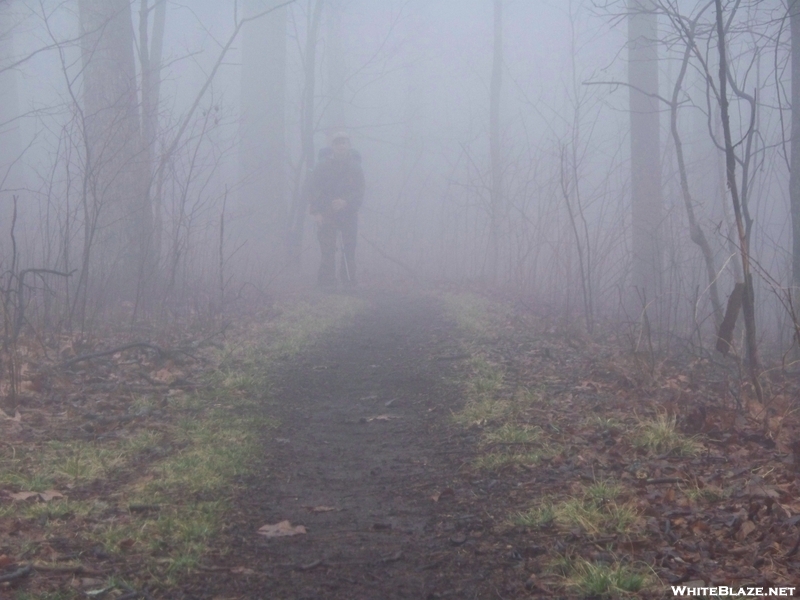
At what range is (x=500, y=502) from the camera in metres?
3.46

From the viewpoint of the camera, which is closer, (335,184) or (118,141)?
(118,141)

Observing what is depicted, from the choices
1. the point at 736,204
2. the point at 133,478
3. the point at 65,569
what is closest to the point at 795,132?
the point at 736,204

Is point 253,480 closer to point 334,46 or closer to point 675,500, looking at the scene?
point 675,500

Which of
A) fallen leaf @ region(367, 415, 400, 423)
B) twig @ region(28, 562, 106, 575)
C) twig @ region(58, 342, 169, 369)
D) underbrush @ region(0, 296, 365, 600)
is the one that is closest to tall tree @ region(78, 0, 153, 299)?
twig @ region(58, 342, 169, 369)

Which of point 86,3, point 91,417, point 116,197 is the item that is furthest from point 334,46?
point 91,417

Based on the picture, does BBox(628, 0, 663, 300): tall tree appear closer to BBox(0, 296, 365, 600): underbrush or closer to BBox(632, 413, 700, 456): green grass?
BBox(632, 413, 700, 456): green grass

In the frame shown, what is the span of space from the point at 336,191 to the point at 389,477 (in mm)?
10639

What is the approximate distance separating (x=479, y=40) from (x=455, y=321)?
130ft

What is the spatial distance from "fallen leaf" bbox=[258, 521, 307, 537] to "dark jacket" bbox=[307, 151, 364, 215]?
11.1 meters

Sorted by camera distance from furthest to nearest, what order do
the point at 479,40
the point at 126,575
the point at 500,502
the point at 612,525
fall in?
1. the point at 479,40
2. the point at 500,502
3. the point at 612,525
4. the point at 126,575

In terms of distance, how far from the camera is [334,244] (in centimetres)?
1430

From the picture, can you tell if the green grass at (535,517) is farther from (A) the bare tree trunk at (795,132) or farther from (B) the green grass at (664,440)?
(A) the bare tree trunk at (795,132)

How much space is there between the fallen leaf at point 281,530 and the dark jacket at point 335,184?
36.4 ft

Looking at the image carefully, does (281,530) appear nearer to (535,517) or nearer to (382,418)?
(535,517)
